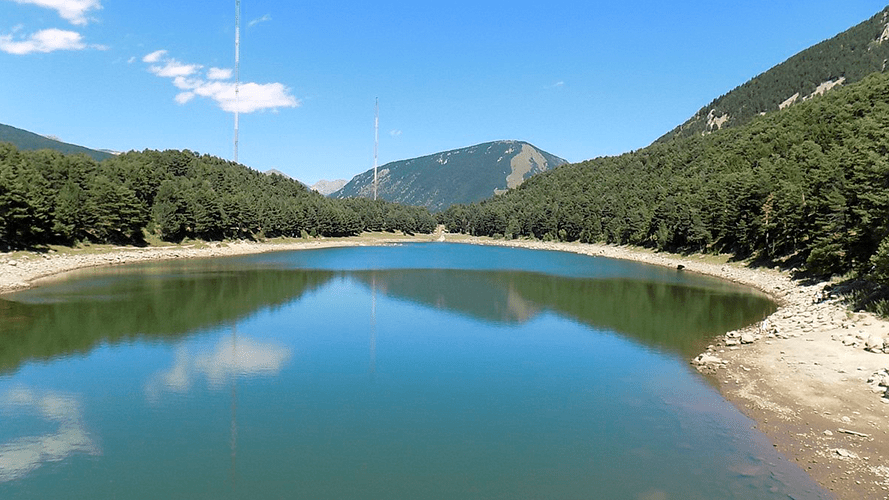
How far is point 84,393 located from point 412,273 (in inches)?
2070

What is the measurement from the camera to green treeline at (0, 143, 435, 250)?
65125mm

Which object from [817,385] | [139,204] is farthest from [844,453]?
[139,204]

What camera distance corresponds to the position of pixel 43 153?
89.9 meters

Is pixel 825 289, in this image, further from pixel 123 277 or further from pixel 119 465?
pixel 123 277

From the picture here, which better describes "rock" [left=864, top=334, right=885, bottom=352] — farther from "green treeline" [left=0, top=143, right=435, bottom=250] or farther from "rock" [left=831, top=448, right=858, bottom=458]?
"green treeline" [left=0, top=143, right=435, bottom=250]

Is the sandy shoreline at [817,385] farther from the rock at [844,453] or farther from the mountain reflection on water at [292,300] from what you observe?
the mountain reflection on water at [292,300]

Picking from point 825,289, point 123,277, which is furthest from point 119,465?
point 123,277

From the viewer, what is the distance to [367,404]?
1962 centimetres

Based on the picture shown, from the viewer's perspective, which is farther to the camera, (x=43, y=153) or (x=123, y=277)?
(x=43, y=153)

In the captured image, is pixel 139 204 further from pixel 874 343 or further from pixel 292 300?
pixel 874 343

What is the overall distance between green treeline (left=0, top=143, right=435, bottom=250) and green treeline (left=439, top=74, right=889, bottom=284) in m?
70.1

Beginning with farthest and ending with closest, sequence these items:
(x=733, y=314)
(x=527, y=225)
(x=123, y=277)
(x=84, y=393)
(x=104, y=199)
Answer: (x=527, y=225)
(x=104, y=199)
(x=123, y=277)
(x=733, y=314)
(x=84, y=393)

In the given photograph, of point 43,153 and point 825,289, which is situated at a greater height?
point 43,153

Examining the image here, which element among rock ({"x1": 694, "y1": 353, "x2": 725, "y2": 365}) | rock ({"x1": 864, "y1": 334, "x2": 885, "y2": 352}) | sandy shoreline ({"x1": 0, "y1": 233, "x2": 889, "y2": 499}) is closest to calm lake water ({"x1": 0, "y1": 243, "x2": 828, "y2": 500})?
rock ({"x1": 694, "y1": 353, "x2": 725, "y2": 365})
